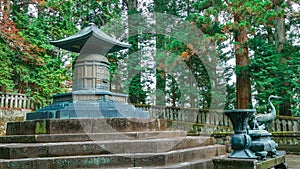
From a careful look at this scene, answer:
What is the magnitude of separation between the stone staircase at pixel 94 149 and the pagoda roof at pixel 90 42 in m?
2.70

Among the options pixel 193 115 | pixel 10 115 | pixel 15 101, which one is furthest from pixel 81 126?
pixel 15 101

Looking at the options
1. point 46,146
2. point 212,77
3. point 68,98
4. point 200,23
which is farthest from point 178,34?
point 46,146

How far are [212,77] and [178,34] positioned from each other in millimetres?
3991

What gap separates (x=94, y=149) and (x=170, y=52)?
328 inches

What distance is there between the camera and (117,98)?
698 cm

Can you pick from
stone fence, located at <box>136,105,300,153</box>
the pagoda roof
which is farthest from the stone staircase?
stone fence, located at <box>136,105,300,153</box>

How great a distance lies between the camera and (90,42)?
22.8 feet

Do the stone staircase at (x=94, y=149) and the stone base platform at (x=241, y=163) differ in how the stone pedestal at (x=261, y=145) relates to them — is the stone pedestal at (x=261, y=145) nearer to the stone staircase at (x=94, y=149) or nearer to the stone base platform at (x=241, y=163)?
the stone base platform at (x=241, y=163)

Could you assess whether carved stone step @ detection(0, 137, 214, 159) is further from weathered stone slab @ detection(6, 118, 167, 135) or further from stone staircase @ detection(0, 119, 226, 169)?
weathered stone slab @ detection(6, 118, 167, 135)

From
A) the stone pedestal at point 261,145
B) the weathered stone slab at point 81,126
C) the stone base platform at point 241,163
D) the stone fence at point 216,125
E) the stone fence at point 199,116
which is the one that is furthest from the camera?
the stone fence at point 199,116

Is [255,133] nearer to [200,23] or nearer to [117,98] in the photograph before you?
[117,98]

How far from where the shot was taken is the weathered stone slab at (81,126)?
482cm

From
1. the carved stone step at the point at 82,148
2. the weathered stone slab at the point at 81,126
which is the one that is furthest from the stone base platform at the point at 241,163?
the weathered stone slab at the point at 81,126

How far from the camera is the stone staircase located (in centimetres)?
408
